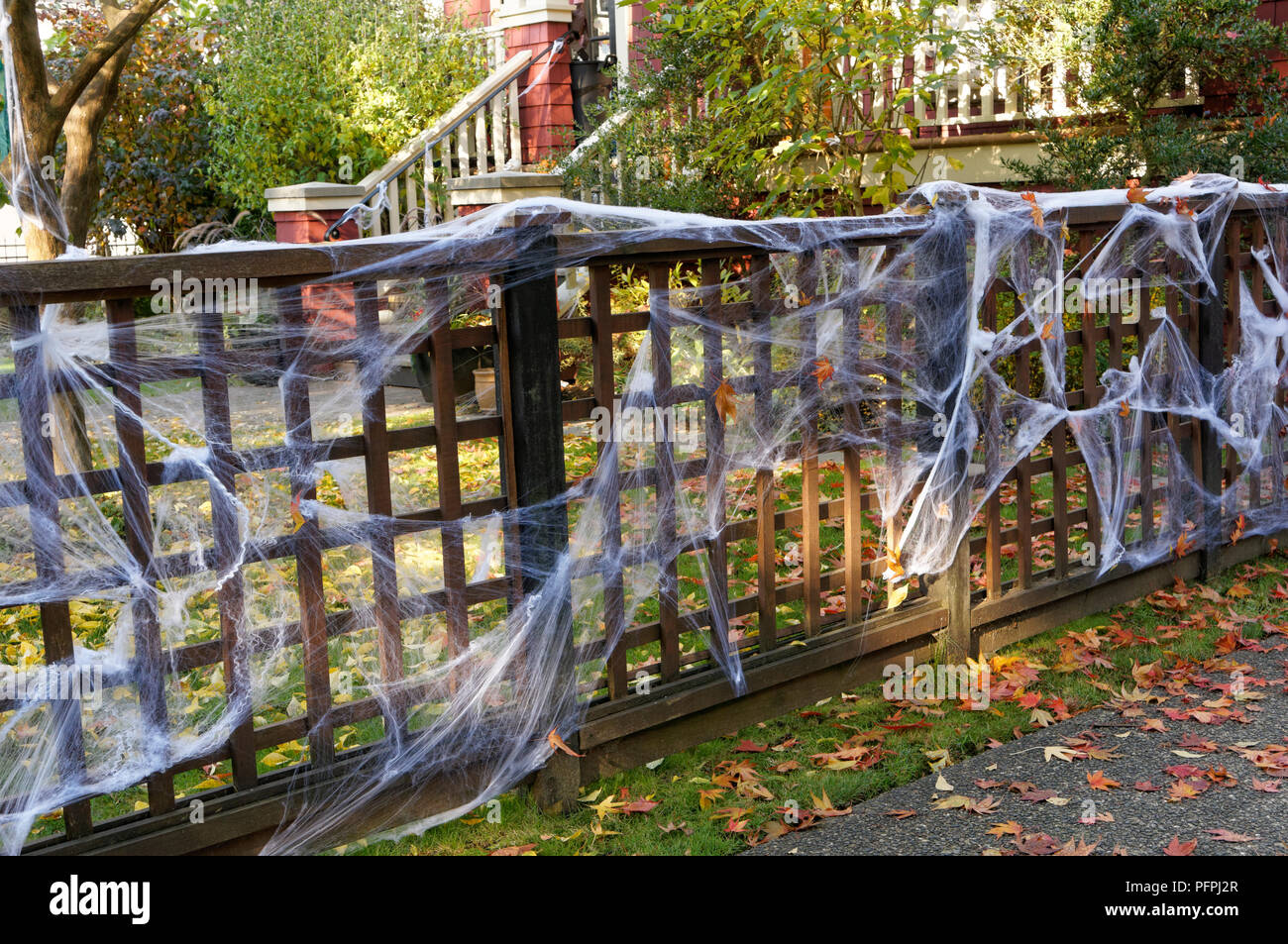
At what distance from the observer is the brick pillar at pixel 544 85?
1316 centimetres

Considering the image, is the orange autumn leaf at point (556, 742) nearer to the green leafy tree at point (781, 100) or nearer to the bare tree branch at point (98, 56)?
the bare tree branch at point (98, 56)

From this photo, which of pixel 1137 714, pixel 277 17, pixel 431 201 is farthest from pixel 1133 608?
pixel 277 17

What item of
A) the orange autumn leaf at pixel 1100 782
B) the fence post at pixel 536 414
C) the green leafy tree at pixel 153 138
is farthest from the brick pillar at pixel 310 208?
the orange autumn leaf at pixel 1100 782

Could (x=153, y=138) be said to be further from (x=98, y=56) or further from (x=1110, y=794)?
(x=1110, y=794)

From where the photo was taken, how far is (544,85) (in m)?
13.2

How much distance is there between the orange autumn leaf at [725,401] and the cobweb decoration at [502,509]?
10 mm

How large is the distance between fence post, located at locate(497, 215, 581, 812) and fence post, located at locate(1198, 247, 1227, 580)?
374cm

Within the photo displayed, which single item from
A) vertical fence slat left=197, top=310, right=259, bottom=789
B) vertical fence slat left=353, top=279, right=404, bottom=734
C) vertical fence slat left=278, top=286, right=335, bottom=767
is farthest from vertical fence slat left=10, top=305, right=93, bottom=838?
vertical fence slat left=353, top=279, right=404, bottom=734

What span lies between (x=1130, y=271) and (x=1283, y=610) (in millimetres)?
1735

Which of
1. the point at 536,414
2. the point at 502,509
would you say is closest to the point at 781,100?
the point at 536,414

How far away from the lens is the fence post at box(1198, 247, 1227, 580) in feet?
20.1

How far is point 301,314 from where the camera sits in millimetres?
3439

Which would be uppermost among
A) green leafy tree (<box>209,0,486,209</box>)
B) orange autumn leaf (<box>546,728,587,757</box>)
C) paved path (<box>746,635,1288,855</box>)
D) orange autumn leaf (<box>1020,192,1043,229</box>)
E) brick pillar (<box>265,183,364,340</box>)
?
green leafy tree (<box>209,0,486,209</box>)

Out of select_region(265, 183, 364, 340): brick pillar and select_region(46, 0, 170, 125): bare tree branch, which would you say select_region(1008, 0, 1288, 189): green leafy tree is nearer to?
select_region(265, 183, 364, 340): brick pillar
